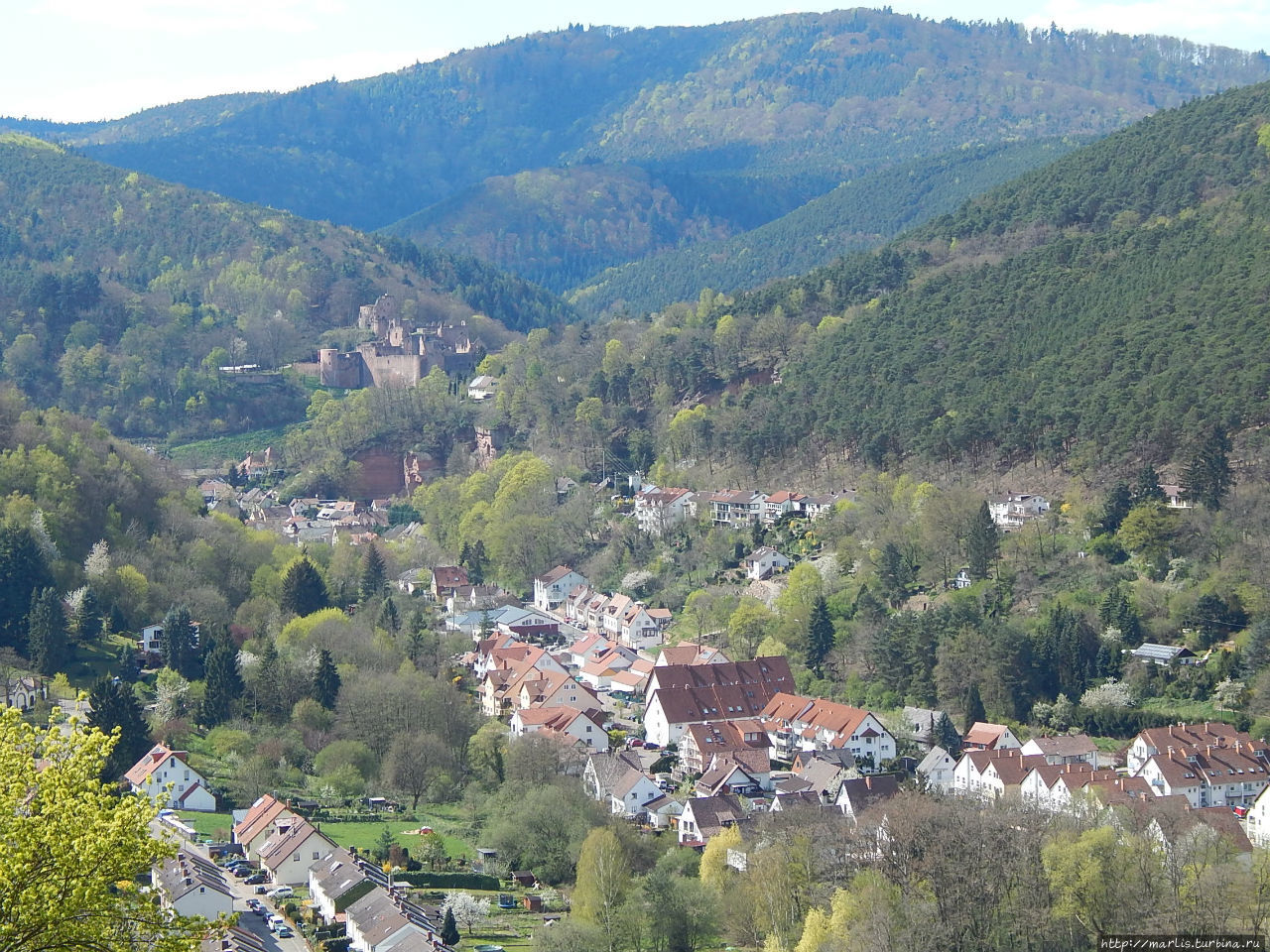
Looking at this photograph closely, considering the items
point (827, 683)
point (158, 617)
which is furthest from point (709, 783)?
point (158, 617)

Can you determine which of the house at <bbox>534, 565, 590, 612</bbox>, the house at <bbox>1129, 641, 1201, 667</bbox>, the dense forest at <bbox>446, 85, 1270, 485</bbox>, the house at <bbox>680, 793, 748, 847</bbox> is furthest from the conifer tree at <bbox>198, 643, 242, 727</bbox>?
the dense forest at <bbox>446, 85, 1270, 485</bbox>

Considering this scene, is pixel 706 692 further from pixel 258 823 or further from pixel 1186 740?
pixel 258 823

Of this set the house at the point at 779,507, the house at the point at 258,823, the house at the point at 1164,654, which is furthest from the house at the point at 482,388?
the house at the point at 258,823

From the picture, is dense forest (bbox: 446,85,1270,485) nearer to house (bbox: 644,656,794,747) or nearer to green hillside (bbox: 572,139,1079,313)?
house (bbox: 644,656,794,747)

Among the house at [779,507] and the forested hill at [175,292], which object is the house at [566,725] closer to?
the house at [779,507]

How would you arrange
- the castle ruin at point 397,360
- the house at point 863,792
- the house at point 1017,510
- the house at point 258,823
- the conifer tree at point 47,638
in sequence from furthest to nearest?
1. the castle ruin at point 397,360
2. the house at point 1017,510
3. the conifer tree at point 47,638
4. the house at point 863,792
5. the house at point 258,823

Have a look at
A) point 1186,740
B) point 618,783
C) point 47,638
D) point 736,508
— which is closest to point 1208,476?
point 1186,740

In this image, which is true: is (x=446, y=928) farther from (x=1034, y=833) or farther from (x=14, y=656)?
(x=14, y=656)
